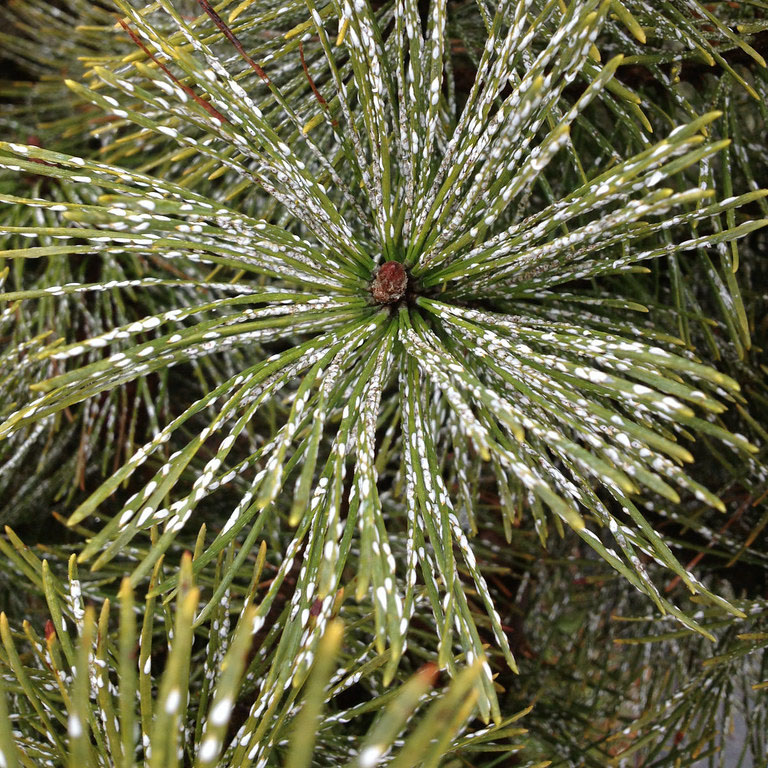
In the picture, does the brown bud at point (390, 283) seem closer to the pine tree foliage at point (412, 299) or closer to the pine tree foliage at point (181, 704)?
the pine tree foliage at point (412, 299)

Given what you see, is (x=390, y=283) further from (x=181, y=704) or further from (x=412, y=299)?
(x=181, y=704)

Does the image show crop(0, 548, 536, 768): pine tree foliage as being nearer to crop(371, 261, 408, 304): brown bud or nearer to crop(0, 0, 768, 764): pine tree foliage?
crop(0, 0, 768, 764): pine tree foliage

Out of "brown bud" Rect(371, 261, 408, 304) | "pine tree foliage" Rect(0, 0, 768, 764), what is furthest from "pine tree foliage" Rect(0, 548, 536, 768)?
"brown bud" Rect(371, 261, 408, 304)

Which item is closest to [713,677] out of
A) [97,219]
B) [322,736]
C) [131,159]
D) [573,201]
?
[322,736]

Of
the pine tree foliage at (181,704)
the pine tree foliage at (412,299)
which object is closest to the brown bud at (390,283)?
the pine tree foliage at (412,299)

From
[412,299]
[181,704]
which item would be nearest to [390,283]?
[412,299]

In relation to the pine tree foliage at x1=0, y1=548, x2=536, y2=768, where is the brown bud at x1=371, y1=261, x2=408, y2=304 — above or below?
above

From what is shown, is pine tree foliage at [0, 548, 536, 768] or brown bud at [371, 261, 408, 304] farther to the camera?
brown bud at [371, 261, 408, 304]

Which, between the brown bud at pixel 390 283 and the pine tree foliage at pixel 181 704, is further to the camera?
the brown bud at pixel 390 283
